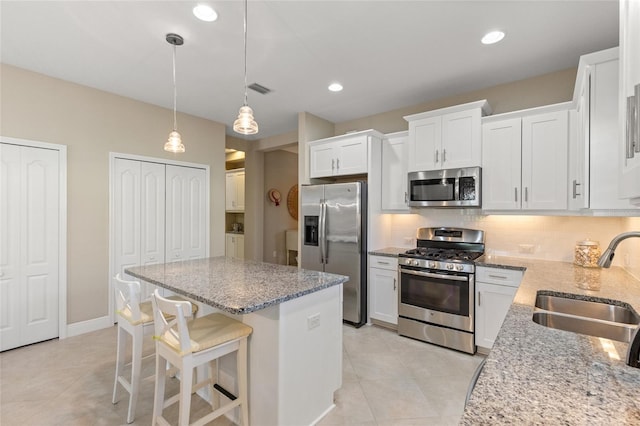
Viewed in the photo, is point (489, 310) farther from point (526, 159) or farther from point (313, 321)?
point (313, 321)

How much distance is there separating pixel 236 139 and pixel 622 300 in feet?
18.7

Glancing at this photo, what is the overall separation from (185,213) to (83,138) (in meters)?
1.48

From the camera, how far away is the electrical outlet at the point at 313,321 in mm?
1887

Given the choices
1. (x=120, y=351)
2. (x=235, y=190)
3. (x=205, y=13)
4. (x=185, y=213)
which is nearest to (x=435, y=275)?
(x=120, y=351)

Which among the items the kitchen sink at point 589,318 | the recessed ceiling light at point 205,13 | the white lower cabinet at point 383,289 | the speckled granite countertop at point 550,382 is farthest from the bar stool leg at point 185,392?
the white lower cabinet at point 383,289

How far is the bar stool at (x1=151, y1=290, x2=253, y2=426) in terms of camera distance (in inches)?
61.2

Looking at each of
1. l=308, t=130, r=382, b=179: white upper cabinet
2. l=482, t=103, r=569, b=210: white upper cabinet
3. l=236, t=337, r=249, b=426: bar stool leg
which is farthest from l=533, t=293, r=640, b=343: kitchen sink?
l=308, t=130, r=382, b=179: white upper cabinet

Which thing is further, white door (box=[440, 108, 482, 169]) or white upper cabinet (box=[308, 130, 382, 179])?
white upper cabinet (box=[308, 130, 382, 179])

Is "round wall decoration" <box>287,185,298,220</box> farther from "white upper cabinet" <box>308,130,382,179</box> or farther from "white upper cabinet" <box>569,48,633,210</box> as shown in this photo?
"white upper cabinet" <box>569,48,633,210</box>

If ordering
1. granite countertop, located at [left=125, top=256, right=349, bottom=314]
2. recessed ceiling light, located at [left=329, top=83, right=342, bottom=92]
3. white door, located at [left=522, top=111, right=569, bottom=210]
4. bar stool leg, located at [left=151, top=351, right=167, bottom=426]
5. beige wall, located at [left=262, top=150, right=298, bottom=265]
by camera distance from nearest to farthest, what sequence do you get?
granite countertop, located at [left=125, top=256, right=349, bottom=314] < bar stool leg, located at [left=151, top=351, right=167, bottom=426] < white door, located at [left=522, top=111, right=569, bottom=210] < recessed ceiling light, located at [left=329, top=83, right=342, bottom=92] < beige wall, located at [left=262, top=150, right=298, bottom=265]

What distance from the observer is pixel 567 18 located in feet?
7.18

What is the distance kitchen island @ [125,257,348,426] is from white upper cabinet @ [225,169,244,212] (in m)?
4.12

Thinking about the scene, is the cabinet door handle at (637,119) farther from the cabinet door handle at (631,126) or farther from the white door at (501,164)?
the white door at (501,164)

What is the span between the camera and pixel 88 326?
11.3 feet
